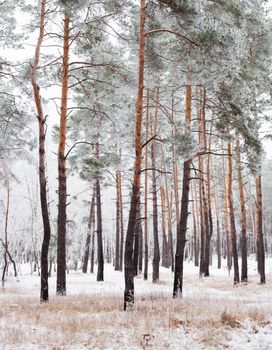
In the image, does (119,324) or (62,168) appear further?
(62,168)

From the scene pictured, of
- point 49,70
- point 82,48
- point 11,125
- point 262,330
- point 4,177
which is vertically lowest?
point 262,330

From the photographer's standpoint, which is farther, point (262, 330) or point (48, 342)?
point (262, 330)

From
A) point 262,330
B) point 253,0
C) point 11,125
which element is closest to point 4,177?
point 11,125

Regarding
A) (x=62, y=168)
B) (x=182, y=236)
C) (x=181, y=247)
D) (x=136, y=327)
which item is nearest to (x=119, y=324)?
(x=136, y=327)

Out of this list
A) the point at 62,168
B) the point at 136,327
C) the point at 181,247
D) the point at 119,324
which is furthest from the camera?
the point at 62,168

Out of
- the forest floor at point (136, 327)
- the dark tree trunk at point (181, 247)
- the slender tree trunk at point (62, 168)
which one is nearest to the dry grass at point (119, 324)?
the forest floor at point (136, 327)

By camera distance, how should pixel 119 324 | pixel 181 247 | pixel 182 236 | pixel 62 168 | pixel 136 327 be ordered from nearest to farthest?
pixel 136 327, pixel 119 324, pixel 181 247, pixel 182 236, pixel 62 168

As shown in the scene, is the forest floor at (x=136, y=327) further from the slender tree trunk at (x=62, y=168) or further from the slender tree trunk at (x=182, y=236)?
the slender tree trunk at (x=62, y=168)

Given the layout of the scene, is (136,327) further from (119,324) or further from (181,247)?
(181,247)

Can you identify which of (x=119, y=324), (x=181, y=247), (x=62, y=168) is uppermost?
(x=62, y=168)

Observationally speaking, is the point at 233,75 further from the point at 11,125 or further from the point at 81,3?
the point at 11,125

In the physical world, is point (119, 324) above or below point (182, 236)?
below

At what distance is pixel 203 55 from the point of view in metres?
9.20

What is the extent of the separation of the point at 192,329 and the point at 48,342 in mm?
2448
